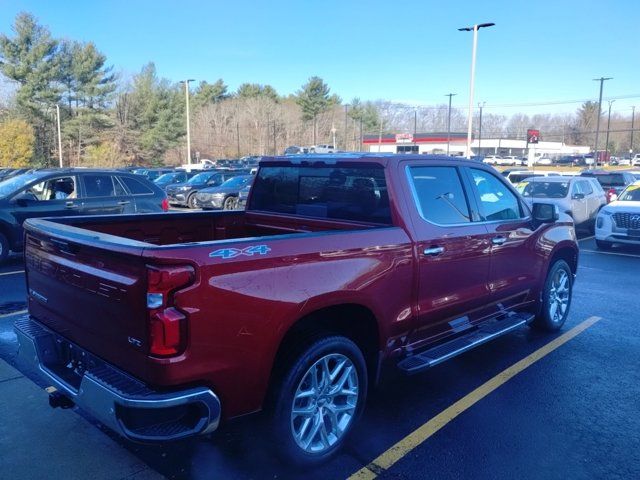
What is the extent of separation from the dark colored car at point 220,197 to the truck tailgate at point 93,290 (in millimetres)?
17830

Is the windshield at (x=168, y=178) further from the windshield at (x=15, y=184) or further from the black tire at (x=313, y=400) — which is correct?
the black tire at (x=313, y=400)

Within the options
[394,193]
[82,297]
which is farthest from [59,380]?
[394,193]

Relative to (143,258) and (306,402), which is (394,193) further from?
(143,258)

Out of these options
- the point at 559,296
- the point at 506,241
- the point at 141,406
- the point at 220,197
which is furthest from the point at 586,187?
the point at 141,406

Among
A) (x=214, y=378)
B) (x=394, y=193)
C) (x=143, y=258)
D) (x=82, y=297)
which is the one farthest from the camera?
(x=394, y=193)

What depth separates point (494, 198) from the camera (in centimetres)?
496

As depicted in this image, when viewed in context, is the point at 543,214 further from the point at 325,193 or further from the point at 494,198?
the point at 325,193

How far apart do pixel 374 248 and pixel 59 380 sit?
2.07 m

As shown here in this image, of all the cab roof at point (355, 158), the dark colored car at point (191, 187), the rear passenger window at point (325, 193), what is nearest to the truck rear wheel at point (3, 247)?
the rear passenger window at point (325, 193)

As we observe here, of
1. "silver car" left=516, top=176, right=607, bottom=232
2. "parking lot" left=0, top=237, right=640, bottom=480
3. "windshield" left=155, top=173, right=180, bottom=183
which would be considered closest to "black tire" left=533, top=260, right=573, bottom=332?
"parking lot" left=0, top=237, right=640, bottom=480

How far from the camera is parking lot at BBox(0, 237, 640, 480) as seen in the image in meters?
3.22

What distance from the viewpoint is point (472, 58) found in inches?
1092

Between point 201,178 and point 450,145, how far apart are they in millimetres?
64174

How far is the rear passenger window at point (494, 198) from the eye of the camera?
4.74 m
